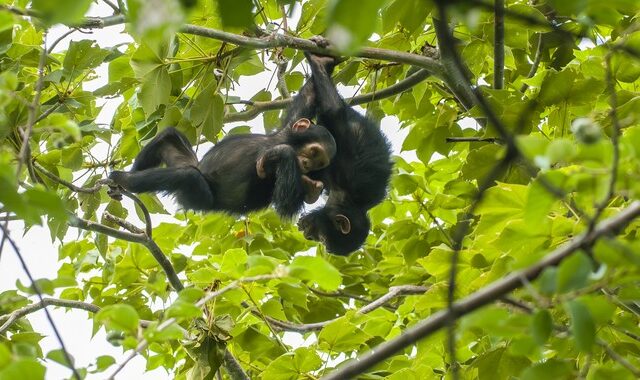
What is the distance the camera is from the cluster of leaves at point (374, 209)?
157 cm

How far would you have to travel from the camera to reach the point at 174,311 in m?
1.78

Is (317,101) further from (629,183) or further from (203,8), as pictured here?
(629,183)

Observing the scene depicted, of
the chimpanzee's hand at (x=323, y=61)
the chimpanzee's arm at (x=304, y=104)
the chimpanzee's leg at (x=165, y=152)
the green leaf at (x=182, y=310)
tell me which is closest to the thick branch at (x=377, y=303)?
the chimpanzee's leg at (x=165, y=152)

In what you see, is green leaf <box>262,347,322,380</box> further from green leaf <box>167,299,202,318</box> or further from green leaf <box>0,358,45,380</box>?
green leaf <box>0,358,45,380</box>

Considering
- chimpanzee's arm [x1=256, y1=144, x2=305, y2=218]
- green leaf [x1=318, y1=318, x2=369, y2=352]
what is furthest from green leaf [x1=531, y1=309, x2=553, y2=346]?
chimpanzee's arm [x1=256, y1=144, x2=305, y2=218]

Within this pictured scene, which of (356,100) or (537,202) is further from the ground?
(537,202)

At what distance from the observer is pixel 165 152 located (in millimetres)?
4742

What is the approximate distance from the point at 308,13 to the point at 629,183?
9.53 feet

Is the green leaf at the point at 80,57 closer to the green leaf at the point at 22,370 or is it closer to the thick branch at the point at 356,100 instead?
the thick branch at the point at 356,100

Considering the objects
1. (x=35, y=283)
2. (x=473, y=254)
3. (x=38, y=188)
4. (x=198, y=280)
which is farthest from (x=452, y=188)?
(x=38, y=188)

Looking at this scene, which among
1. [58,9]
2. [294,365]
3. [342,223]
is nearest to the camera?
[58,9]

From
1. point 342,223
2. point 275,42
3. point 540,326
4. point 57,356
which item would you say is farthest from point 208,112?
point 540,326

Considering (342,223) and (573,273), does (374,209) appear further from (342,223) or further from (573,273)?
(573,273)

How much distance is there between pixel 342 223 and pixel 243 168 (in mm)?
783
